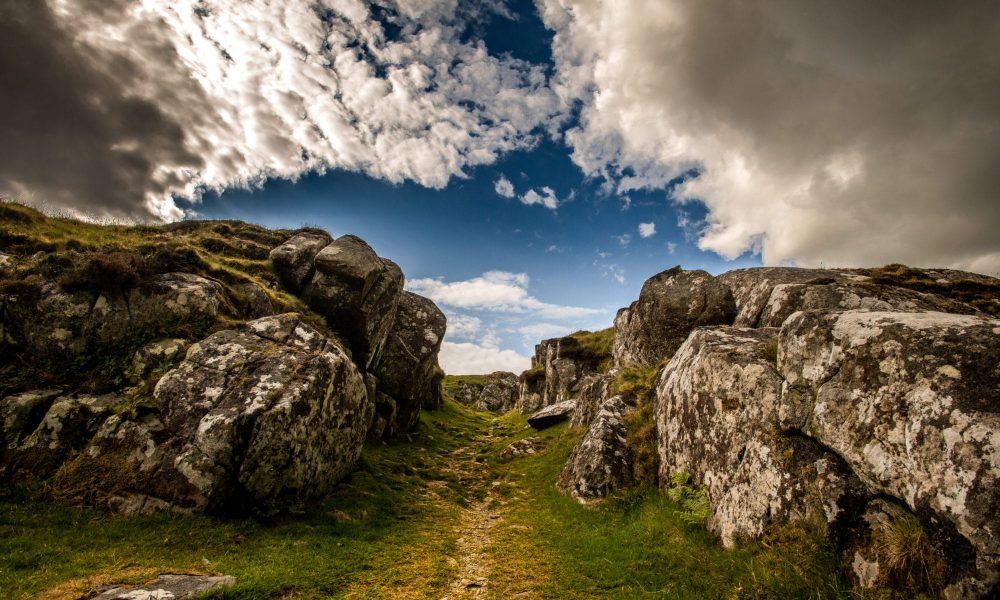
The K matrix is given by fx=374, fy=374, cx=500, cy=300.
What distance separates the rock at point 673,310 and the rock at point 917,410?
52.1 ft

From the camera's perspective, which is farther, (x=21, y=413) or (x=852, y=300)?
(x=852, y=300)

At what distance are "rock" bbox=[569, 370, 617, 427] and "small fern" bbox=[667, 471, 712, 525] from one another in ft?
42.9

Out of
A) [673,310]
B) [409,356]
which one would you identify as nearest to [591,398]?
[673,310]

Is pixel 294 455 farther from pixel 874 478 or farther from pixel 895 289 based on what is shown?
pixel 895 289

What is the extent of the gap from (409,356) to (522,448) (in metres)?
13.5

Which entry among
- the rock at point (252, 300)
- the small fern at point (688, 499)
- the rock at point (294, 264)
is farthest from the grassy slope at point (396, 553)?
the rock at point (294, 264)

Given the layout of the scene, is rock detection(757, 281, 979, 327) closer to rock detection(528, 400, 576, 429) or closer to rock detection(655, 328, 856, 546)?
rock detection(655, 328, 856, 546)

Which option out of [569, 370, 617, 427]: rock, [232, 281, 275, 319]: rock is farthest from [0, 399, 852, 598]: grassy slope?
[232, 281, 275, 319]: rock

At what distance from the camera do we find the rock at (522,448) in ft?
96.7

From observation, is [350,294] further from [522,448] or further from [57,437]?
[522,448]

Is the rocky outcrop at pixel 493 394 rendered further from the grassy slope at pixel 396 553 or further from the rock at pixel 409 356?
the grassy slope at pixel 396 553

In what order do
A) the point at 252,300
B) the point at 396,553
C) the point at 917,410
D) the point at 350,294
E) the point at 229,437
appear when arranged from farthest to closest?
the point at 350,294
the point at 252,300
the point at 229,437
the point at 396,553
the point at 917,410

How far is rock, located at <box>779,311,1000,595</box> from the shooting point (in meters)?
6.46

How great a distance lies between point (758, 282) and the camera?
23.5 metres
